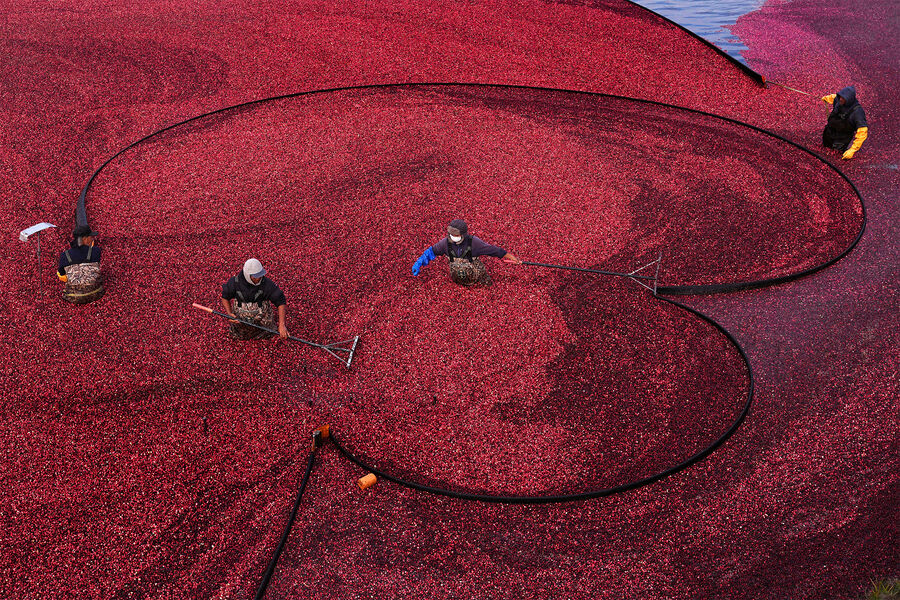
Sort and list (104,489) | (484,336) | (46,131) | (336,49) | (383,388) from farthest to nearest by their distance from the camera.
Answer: (336,49) → (46,131) → (484,336) → (383,388) → (104,489)

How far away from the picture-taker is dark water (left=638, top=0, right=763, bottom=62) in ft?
69.1

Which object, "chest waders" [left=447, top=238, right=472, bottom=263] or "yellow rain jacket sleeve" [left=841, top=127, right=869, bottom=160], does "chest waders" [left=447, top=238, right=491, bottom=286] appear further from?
"yellow rain jacket sleeve" [left=841, top=127, right=869, bottom=160]

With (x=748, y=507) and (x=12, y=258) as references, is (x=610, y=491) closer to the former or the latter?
(x=748, y=507)

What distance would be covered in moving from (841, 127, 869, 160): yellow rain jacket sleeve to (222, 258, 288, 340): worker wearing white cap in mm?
11104

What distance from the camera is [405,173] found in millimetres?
12672

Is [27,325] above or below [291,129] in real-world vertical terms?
below

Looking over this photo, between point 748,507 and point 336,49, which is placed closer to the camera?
point 748,507

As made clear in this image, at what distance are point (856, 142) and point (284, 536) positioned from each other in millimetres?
12575

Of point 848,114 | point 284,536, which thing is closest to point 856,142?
point 848,114

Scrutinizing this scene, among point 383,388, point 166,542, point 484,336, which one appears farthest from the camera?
point 484,336

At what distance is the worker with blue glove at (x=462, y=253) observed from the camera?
9.11m

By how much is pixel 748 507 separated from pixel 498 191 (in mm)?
7106

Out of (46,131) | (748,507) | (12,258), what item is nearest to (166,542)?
(748,507)

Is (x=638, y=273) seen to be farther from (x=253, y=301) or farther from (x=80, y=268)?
(x=80, y=268)
